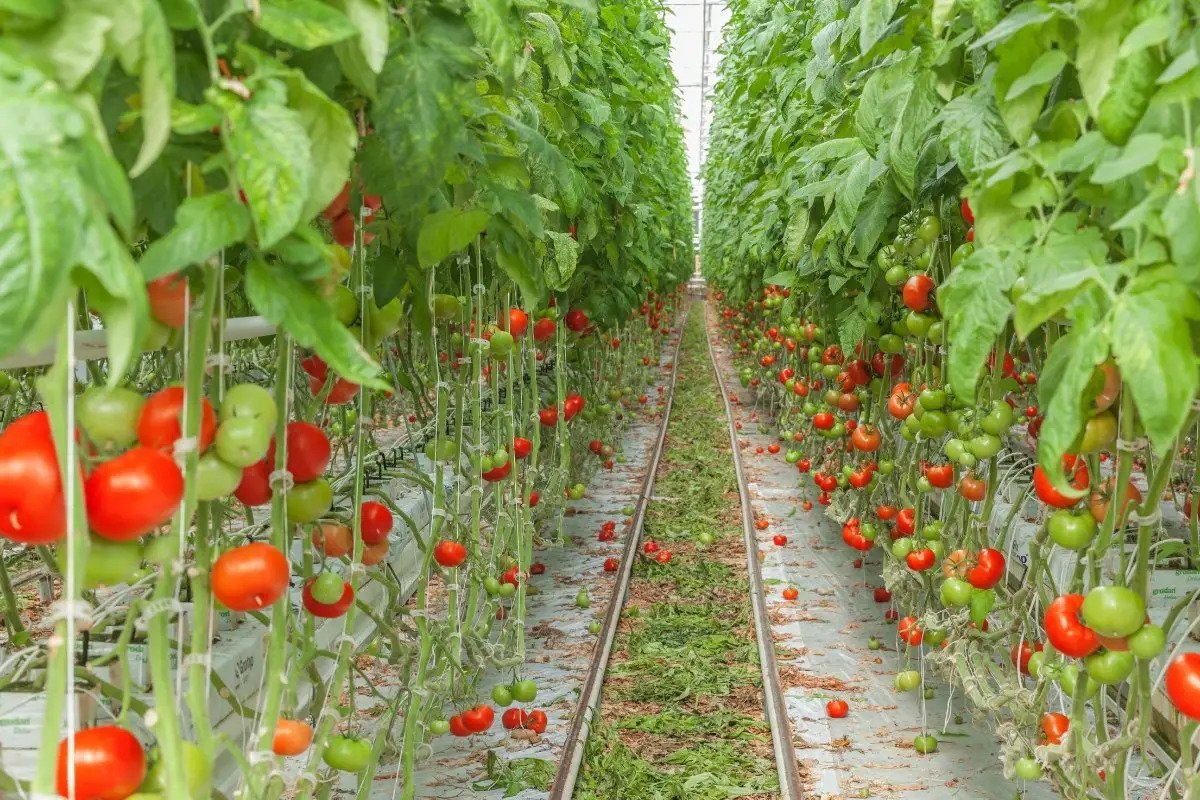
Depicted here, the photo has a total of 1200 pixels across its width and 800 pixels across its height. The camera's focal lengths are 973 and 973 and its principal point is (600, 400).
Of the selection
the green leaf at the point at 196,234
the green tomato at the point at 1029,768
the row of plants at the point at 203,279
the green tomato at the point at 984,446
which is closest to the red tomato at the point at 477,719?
the row of plants at the point at 203,279

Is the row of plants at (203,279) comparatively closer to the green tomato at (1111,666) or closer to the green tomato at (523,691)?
the green tomato at (523,691)

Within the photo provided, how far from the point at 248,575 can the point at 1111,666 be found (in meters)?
1.12

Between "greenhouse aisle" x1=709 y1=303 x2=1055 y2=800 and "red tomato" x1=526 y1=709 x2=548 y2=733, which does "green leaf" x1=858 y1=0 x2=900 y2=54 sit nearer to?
"greenhouse aisle" x1=709 y1=303 x2=1055 y2=800

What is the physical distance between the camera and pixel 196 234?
31.4 inches

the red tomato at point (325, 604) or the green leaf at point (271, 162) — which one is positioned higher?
the green leaf at point (271, 162)

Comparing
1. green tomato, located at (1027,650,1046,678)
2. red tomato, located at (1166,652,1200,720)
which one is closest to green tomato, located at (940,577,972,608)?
green tomato, located at (1027,650,1046,678)

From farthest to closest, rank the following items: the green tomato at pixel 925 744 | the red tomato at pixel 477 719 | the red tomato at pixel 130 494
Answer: the green tomato at pixel 925 744 → the red tomato at pixel 477 719 → the red tomato at pixel 130 494

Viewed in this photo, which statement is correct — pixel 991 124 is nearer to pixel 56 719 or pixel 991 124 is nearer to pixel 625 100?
Answer: pixel 56 719

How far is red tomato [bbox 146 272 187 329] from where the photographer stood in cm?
93

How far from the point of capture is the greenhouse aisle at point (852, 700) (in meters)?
2.94

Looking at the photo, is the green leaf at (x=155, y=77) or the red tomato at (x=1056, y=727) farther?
the red tomato at (x=1056, y=727)

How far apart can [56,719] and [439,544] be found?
146cm

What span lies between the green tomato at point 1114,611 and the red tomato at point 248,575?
1.02 m

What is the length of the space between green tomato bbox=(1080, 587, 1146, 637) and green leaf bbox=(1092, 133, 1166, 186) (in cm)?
56
